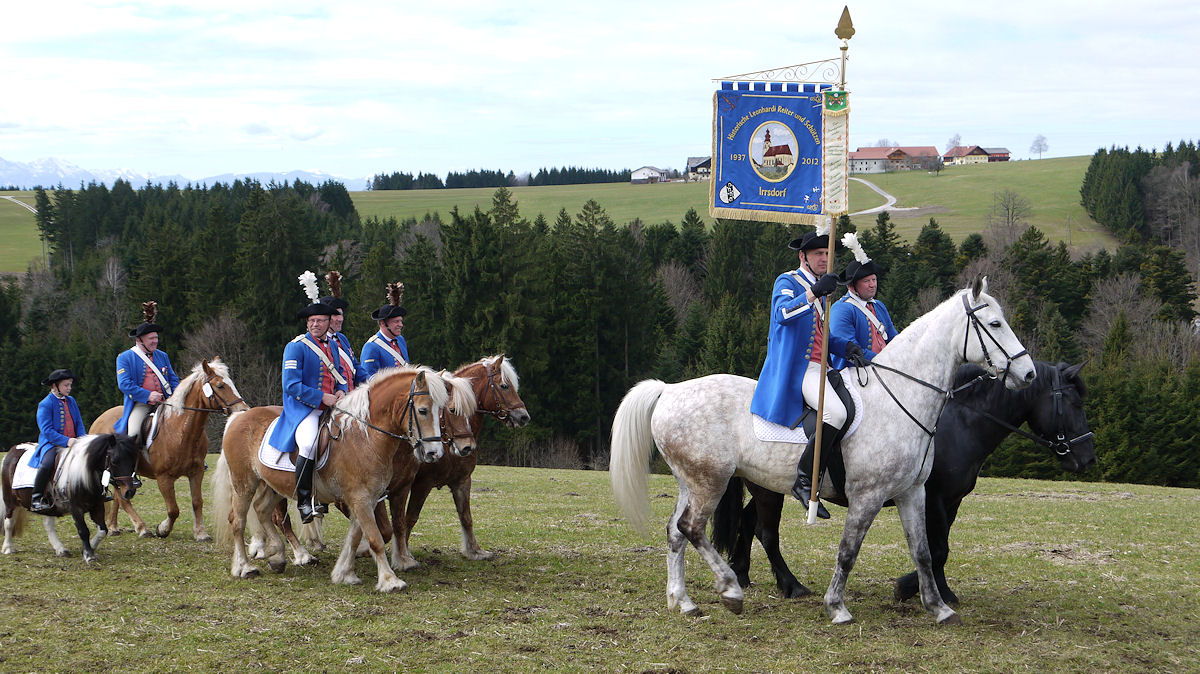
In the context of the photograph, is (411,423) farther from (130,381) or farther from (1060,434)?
(1060,434)

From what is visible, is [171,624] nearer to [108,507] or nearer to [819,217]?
[819,217]

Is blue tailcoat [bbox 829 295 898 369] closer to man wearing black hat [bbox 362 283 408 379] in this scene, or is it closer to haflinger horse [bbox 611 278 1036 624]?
haflinger horse [bbox 611 278 1036 624]

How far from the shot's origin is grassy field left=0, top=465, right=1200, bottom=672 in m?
6.77

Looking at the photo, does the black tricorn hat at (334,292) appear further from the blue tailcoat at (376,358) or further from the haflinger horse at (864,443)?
the haflinger horse at (864,443)

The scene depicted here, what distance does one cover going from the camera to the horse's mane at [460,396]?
8.77 meters

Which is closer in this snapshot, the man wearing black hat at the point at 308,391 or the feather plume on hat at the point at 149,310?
the man wearing black hat at the point at 308,391

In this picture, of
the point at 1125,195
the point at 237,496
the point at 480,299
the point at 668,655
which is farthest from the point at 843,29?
the point at 1125,195

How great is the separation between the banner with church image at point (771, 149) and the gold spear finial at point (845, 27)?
0.44m

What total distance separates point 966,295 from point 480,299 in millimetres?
43636

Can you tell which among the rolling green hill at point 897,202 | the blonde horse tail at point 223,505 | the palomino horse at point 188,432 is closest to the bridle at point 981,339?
the blonde horse tail at point 223,505

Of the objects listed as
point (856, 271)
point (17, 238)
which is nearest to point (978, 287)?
point (856, 271)

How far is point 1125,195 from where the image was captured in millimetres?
91000

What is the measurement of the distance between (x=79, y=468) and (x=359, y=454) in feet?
13.0

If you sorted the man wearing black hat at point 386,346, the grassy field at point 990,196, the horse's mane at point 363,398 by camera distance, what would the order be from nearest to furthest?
the horse's mane at point 363,398
the man wearing black hat at point 386,346
the grassy field at point 990,196
